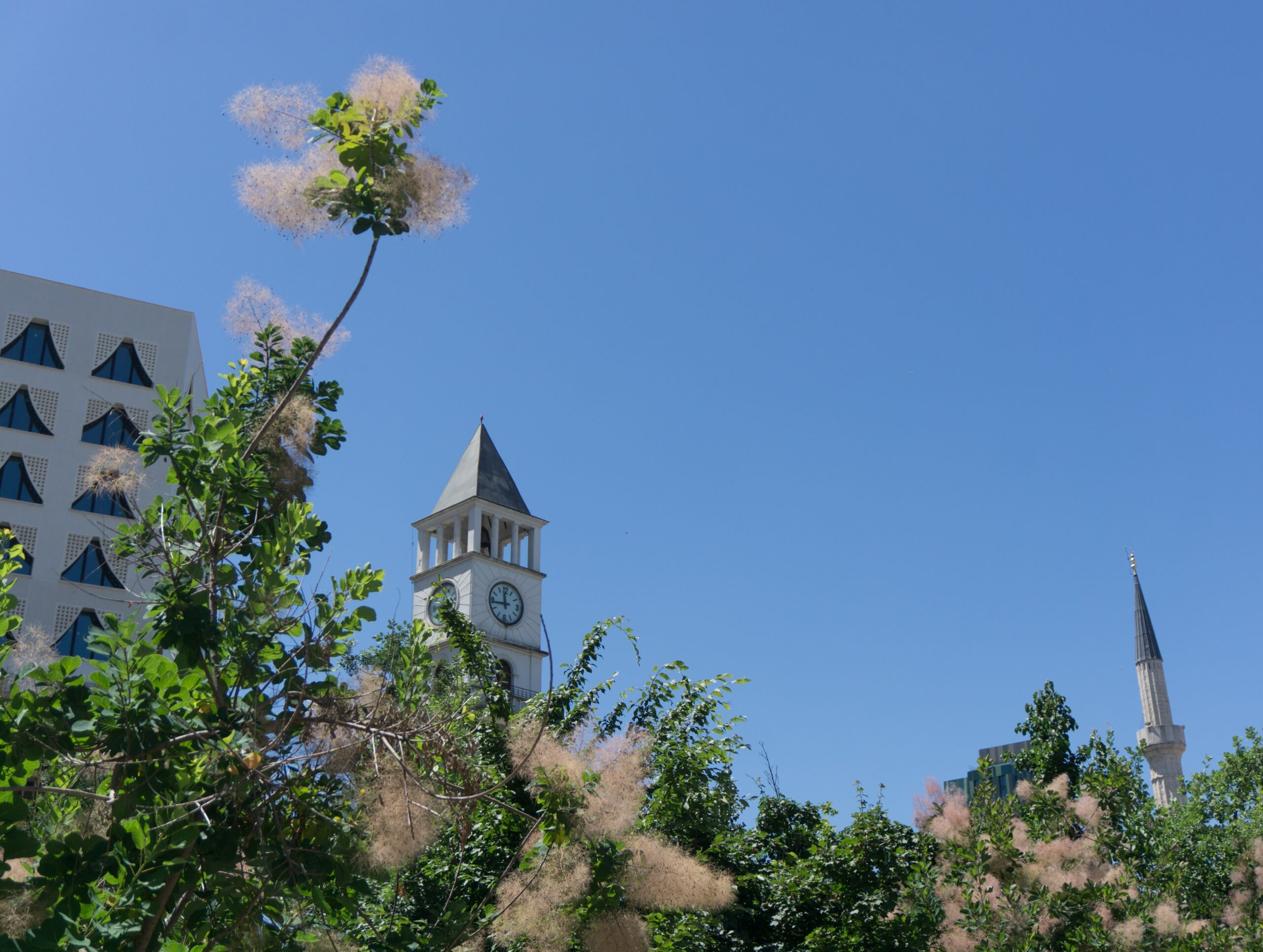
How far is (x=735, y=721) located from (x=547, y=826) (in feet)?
15.2

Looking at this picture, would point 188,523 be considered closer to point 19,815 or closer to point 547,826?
point 19,815

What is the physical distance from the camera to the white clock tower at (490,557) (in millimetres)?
49469

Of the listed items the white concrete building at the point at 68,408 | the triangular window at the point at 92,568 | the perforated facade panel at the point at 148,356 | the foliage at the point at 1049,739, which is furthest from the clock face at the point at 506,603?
the foliage at the point at 1049,739

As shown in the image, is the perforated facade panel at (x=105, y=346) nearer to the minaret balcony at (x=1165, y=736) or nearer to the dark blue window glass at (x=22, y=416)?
the dark blue window glass at (x=22, y=416)

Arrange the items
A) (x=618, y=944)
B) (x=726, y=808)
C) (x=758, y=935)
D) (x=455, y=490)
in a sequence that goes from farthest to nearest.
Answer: (x=455, y=490) → (x=758, y=935) → (x=726, y=808) → (x=618, y=944)

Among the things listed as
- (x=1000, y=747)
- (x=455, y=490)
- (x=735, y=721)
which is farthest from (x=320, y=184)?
(x=1000, y=747)

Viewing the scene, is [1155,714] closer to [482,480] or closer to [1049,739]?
[482,480]

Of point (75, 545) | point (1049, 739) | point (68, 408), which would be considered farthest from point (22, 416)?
point (1049, 739)

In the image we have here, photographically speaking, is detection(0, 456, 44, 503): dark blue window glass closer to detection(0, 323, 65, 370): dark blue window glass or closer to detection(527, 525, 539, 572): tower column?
detection(0, 323, 65, 370): dark blue window glass

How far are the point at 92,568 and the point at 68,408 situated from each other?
15.8ft

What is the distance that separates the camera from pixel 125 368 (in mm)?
34031

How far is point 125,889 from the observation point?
4.44 m

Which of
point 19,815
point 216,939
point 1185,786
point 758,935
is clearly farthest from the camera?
point 1185,786

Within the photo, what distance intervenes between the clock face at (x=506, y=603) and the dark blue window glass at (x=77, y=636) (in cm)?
2036
